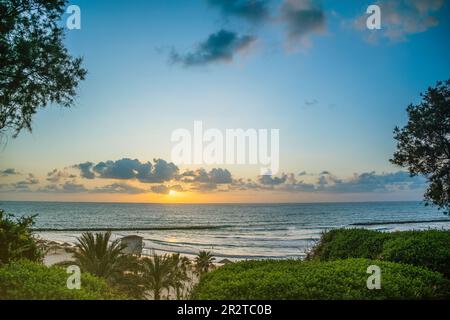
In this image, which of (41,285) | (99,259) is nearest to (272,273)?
(41,285)

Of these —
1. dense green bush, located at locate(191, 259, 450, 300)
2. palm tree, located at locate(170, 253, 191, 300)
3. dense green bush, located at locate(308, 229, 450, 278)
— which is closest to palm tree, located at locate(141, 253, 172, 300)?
palm tree, located at locate(170, 253, 191, 300)

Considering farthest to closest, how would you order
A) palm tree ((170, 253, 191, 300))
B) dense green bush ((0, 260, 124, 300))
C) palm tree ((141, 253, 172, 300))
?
palm tree ((170, 253, 191, 300)) < palm tree ((141, 253, 172, 300)) < dense green bush ((0, 260, 124, 300))

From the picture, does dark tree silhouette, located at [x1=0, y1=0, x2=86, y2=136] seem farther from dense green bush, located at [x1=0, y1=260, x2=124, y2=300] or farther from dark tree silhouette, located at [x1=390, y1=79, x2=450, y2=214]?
dark tree silhouette, located at [x1=390, y1=79, x2=450, y2=214]

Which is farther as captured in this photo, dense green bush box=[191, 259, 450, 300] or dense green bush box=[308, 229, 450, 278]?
dense green bush box=[308, 229, 450, 278]

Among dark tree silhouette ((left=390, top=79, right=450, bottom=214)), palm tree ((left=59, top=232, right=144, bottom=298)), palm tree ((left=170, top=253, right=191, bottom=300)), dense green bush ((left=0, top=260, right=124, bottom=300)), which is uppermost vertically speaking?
dark tree silhouette ((left=390, top=79, right=450, bottom=214))

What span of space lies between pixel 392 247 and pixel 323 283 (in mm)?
6610

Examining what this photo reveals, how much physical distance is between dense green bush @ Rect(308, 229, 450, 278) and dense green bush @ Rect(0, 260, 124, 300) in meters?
10.8

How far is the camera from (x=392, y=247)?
643 inches

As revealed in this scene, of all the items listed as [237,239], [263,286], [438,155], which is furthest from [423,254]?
[237,239]

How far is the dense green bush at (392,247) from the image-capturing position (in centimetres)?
1516

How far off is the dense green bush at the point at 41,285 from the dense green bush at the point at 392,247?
10.8 metres

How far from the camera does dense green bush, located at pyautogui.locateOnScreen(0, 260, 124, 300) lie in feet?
30.1

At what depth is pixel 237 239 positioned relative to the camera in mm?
86812
